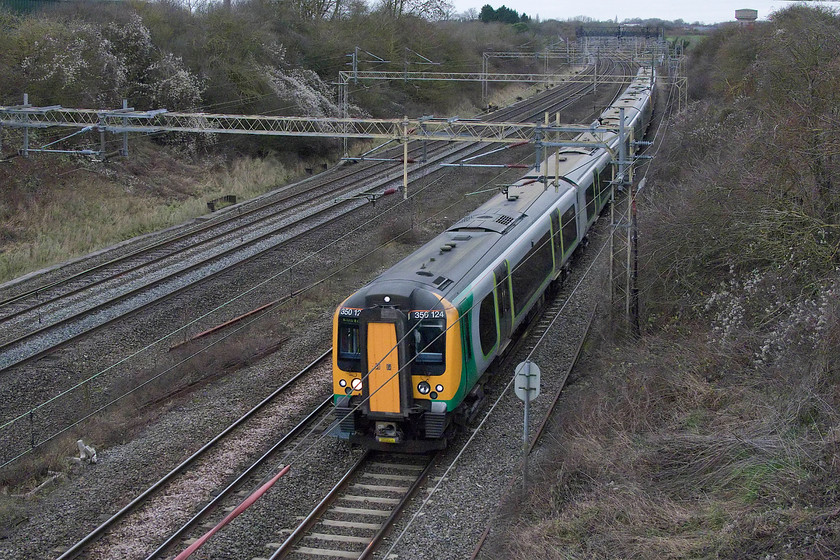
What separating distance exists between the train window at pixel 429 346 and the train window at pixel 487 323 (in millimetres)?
1325

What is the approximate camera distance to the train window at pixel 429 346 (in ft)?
37.7

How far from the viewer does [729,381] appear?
11.6 m

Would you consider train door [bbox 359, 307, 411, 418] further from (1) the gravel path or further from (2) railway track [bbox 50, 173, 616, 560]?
(1) the gravel path

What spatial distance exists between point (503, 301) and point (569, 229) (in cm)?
669

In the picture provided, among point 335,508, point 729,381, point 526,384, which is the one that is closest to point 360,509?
point 335,508

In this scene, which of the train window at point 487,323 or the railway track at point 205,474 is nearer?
the railway track at point 205,474

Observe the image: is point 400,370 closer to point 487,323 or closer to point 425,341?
point 425,341

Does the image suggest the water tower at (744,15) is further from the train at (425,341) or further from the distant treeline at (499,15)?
the train at (425,341)

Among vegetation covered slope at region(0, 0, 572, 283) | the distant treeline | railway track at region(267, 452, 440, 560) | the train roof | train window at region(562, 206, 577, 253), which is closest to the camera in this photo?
railway track at region(267, 452, 440, 560)

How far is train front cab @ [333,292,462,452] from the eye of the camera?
11.4m

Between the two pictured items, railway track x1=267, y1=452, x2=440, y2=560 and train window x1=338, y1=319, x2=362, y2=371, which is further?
train window x1=338, y1=319, x2=362, y2=371

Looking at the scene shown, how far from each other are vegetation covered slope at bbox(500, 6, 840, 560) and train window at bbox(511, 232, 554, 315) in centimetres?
185

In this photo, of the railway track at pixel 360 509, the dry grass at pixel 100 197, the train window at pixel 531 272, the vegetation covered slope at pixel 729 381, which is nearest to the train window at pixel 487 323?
the train window at pixel 531 272

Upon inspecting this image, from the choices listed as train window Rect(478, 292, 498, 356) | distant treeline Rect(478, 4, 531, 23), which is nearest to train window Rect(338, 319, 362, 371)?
train window Rect(478, 292, 498, 356)
